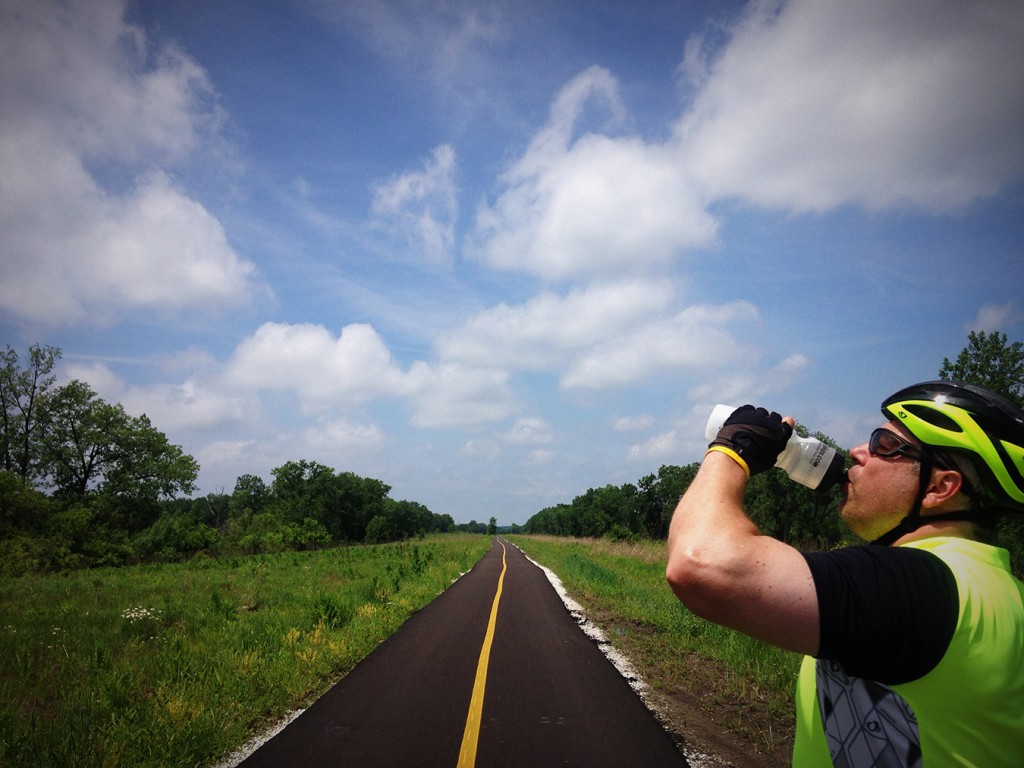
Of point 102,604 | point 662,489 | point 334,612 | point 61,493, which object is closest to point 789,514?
point 334,612

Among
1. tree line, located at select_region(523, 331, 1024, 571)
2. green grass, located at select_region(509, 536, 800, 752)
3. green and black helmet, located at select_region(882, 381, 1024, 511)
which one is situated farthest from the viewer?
tree line, located at select_region(523, 331, 1024, 571)

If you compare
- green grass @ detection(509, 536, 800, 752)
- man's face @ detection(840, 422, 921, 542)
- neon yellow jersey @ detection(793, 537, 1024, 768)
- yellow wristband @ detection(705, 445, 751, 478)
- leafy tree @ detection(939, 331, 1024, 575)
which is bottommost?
green grass @ detection(509, 536, 800, 752)

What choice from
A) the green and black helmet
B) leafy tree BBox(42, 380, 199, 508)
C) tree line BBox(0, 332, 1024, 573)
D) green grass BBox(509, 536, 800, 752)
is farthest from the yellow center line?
leafy tree BBox(42, 380, 199, 508)

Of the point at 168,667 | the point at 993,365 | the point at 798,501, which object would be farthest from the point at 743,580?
the point at 798,501

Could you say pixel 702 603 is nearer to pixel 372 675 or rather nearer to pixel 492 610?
pixel 372 675

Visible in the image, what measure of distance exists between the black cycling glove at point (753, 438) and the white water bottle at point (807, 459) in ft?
0.38

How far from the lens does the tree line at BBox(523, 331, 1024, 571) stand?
19.1 m

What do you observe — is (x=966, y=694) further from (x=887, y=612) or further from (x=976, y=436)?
(x=976, y=436)

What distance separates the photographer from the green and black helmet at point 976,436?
1321 mm

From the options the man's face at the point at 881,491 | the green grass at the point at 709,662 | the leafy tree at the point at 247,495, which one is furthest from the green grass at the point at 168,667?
the leafy tree at the point at 247,495

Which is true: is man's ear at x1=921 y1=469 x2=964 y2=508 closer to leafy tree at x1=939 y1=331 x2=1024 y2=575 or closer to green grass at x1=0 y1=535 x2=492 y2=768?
green grass at x1=0 y1=535 x2=492 y2=768

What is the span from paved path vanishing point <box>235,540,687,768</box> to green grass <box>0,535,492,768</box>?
1.83 feet

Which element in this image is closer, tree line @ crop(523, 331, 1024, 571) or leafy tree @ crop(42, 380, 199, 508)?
A: tree line @ crop(523, 331, 1024, 571)

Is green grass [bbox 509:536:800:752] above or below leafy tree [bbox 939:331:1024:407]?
below
